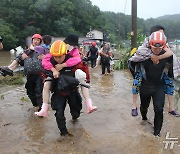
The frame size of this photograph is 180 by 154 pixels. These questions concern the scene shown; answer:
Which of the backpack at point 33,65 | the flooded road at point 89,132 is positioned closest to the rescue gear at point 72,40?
the backpack at point 33,65

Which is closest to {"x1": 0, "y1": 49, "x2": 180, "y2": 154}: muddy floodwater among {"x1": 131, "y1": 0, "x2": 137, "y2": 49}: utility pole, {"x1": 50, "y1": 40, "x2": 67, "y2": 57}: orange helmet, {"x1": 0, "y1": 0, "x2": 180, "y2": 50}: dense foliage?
{"x1": 50, "y1": 40, "x2": 67, "y2": 57}: orange helmet

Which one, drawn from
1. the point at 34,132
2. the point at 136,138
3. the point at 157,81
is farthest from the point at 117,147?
the point at 34,132

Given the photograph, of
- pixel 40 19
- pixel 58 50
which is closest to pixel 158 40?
pixel 58 50

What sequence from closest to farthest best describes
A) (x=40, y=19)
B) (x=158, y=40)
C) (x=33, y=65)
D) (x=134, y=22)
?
(x=158, y=40), (x=33, y=65), (x=134, y=22), (x=40, y=19)

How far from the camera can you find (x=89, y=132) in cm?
536

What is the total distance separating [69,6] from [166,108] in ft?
178

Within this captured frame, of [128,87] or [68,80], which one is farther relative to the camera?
[128,87]

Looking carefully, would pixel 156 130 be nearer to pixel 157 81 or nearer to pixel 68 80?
pixel 157 81

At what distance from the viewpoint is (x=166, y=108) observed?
704cm

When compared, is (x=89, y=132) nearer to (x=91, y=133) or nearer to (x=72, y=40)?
(x=91, y=133)

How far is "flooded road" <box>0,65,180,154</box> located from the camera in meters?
4.57

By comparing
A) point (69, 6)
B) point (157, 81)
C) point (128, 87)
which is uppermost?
point (69, 6)

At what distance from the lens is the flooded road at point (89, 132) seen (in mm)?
4574

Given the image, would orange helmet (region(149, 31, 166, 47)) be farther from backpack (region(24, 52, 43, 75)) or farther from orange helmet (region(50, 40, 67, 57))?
backpack (region(24, 52, 43, 75))
